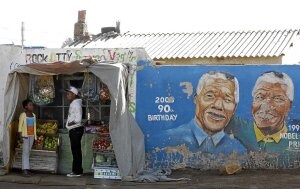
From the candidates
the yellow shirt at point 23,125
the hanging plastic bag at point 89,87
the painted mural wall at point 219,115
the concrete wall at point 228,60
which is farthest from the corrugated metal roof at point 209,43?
the yellow shirt at point 23,125

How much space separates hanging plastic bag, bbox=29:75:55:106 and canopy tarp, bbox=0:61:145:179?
1.35ft

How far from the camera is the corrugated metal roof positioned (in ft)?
57.6

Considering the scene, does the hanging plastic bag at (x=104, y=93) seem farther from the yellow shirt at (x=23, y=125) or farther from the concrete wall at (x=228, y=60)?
the concrete wall at (x=228, y=60)

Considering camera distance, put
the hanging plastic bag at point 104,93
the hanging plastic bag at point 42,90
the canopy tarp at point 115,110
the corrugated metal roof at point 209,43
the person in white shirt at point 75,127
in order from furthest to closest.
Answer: the corrugated metal roof at point 209,43 → the hanging plastic bag at point 42,90 → the hanging plastic bag at point 104,93 → the person in white shirt at point 75,127 → the canopy tarp at point 115,110

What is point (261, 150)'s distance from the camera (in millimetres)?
9883

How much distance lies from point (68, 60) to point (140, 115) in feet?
6.67

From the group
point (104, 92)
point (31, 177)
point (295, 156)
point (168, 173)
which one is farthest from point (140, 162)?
point (295, 156)

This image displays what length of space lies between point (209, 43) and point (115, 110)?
33.8ft

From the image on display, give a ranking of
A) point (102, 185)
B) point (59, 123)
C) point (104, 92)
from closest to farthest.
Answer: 1. point (102, 185)
2. point (104, 92)
3. point (59, 123)

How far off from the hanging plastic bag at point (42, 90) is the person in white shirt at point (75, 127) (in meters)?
0.61

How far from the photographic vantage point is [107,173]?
9.95m

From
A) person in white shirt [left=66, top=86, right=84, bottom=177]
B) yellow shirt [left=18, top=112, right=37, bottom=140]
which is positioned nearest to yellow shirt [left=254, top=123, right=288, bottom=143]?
person in white shirt [left=66, top=86, right=84, bottom=177]

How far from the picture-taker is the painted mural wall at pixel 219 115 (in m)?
9.81

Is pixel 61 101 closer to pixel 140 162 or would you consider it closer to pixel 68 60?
pixel 68 60
